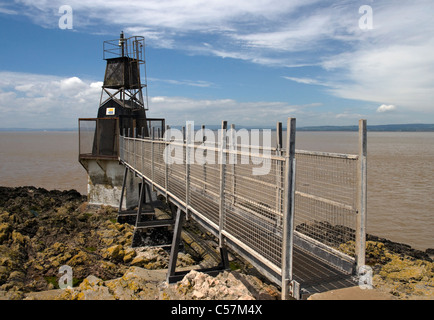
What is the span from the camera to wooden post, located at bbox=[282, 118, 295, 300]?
374cm

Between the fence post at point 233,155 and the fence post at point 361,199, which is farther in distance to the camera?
the fence post at point 233,155

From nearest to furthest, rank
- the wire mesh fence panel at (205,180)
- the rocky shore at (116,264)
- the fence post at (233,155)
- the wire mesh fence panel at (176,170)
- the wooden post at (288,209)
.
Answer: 1. the wooden post at (288,209)
2. the fence post at (233,155)
3. the wire mesh fence panel at (205,180)
4. the rocky shore at (116,264)
5. the wire mesh fence panel at (176,170)

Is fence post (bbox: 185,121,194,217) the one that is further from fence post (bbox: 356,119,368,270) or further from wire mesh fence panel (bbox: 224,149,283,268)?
fence post (bbox: 356,119,368,270)

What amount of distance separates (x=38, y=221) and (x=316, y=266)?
41.8ft

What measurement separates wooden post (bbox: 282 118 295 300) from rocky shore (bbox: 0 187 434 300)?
53.9 inches

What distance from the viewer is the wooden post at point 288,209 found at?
12.3 ft

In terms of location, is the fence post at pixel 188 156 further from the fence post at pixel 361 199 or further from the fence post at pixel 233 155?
the fence post at pixel 361 199

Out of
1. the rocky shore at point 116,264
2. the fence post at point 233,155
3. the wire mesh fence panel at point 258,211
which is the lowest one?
the rocky shore at point 116,264

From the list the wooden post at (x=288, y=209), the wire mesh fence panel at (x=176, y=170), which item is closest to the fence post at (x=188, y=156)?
the wire mesh fence panel at (x=176, y=170)

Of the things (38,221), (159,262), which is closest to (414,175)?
(159,262)

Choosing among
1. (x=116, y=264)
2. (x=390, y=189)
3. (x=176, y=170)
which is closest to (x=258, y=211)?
(x=176, y=170)

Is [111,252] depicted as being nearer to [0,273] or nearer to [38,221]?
[0,273]

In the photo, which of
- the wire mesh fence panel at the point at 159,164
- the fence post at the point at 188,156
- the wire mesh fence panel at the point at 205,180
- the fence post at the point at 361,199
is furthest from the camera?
the wire mesh fence panel at the point at 159,164

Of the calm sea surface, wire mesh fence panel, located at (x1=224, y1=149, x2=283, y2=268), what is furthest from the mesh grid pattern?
the calm sea surface
